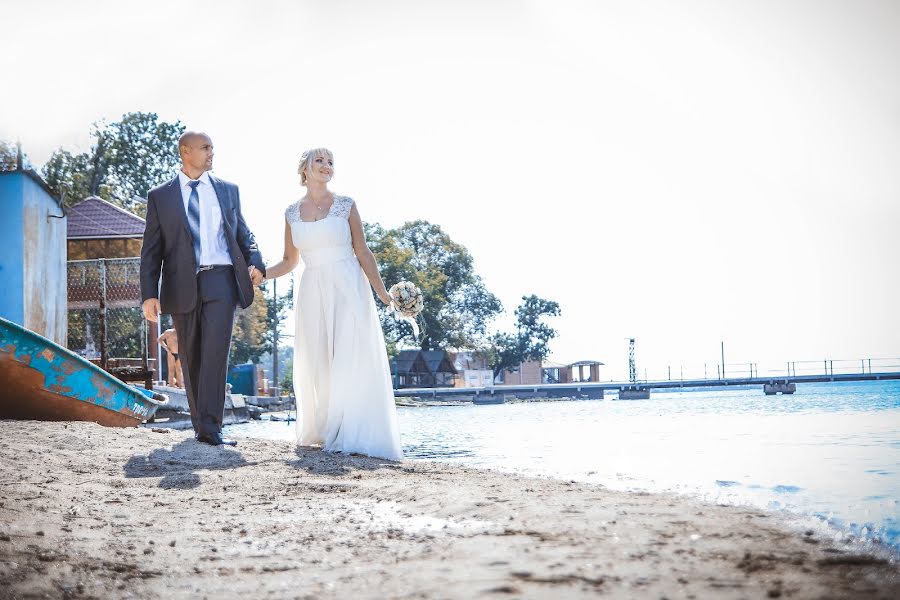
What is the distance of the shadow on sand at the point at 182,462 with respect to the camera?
4.43 m

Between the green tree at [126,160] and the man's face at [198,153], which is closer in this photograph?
the man's face at [198,153]

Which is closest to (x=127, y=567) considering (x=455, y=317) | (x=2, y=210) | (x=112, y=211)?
(x=2, y=210)

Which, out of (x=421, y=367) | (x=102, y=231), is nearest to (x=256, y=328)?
(x=102, y=231)

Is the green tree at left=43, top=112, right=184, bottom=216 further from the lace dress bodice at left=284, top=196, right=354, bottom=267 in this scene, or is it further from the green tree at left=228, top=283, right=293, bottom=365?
the lace dress bodice at left=284, top=196, right=354, bottom=267

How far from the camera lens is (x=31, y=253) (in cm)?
1503

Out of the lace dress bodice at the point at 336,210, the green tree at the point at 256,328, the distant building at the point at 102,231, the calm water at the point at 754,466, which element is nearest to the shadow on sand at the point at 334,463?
the calm water at the point at 754,466

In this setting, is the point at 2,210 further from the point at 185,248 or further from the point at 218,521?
the point at 218,521

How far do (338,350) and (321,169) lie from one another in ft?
4.53

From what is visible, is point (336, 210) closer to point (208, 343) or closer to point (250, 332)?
point (208, 343)

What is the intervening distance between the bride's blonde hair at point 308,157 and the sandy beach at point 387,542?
2.74 meters

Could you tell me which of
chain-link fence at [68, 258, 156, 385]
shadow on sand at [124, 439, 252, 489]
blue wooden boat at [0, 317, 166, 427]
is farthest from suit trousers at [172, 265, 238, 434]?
chain-link fence at [68, 258, 156, 385]

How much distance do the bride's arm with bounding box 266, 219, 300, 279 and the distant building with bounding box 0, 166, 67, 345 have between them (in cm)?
956

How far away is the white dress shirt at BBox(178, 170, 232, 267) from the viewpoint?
5895 millimetres

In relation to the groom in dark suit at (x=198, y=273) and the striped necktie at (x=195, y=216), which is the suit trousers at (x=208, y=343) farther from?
the striped necktie at (x=195, y=216)
